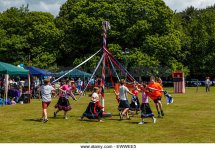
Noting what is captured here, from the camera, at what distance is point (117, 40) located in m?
55.3

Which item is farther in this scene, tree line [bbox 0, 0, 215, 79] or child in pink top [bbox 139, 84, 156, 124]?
tree line [bbox 0, 0, 215, 79]

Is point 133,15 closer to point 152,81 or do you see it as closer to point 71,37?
point 71,37

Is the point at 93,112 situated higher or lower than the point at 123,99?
lower

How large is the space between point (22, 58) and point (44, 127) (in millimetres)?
46128

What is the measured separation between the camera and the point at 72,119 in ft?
55.6

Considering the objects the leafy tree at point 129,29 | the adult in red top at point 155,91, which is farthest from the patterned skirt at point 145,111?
the leafy tree at point 129,29

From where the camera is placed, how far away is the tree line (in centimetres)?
5266

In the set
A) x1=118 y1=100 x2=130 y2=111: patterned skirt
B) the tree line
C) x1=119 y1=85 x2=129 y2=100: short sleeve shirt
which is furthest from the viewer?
the tree line

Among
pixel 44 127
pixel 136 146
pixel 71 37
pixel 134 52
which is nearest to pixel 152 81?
pixel 44 127

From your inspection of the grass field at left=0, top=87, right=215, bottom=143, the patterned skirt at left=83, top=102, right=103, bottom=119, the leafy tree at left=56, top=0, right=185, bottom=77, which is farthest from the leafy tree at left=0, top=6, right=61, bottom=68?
the grass field at left=0, top=87, right=215, bottom=143

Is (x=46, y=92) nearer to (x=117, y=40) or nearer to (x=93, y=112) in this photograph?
(x=93, y=112)

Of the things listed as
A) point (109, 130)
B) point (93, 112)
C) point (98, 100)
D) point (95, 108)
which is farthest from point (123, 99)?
point (109, 130)

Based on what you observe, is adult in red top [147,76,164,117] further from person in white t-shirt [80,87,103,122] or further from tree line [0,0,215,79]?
tree line [0,0,215,79]

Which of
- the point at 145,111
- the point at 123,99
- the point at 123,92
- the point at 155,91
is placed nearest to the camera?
the point at 145,111
